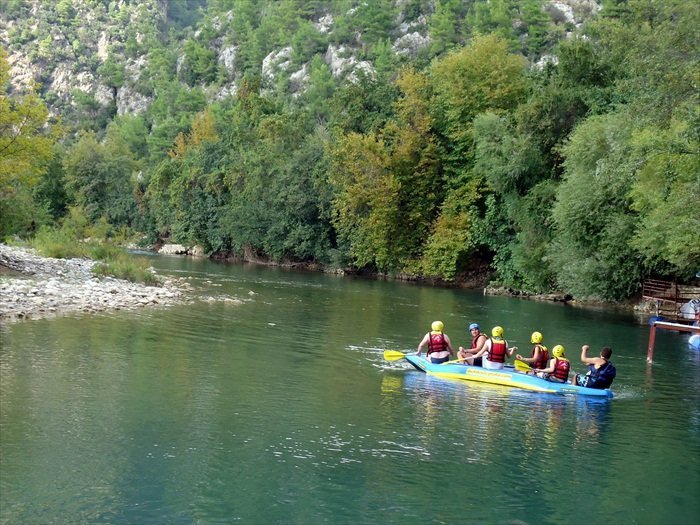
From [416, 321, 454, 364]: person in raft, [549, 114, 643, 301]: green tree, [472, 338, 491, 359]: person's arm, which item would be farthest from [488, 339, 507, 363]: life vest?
[549, 114, 643, 301]: green tree

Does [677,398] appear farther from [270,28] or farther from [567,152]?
[270,28]

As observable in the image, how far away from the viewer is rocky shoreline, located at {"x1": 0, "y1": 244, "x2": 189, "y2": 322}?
86.4ft

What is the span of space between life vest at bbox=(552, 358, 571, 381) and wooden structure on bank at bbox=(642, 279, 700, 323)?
13.6 metres

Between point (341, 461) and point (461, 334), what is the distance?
15547 mm

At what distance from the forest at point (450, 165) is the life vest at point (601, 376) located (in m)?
7.62

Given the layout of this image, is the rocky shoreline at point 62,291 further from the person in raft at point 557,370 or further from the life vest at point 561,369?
the life vest at point 561,369

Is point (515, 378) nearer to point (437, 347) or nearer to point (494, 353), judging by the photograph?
point (494, 353)

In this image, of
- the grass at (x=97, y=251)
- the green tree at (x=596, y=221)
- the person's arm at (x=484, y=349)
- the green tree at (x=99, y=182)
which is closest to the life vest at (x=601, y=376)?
the person's arm at (x=484, y=349)

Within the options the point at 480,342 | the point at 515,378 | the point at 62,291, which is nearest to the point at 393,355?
the point at 480,342

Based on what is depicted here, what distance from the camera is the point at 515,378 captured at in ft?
64.5

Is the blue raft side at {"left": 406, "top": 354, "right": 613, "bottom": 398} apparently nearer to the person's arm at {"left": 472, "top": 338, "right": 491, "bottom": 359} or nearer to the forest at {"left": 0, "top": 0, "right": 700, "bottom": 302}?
the person's arm at {"left": 472, "top": 338, "right": 491, "bottom": 359}

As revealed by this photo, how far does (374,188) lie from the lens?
55688 millimetres

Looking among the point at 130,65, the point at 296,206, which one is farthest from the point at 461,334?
the point at 130,65

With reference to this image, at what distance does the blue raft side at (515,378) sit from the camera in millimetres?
18922
